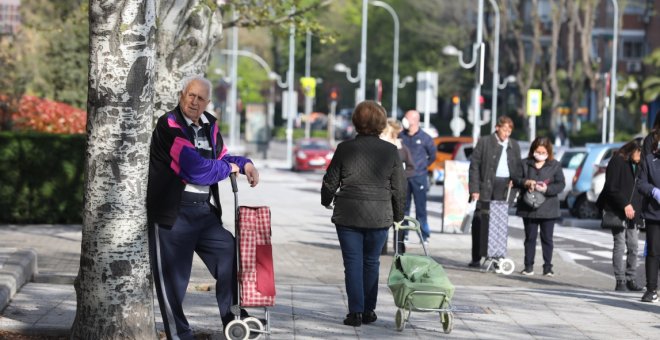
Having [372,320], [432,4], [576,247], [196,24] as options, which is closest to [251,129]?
[432,4]

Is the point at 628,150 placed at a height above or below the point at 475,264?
above

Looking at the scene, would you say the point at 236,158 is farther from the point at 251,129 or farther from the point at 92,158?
the point at 251,129

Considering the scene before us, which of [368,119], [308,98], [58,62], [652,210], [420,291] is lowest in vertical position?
[420,291]

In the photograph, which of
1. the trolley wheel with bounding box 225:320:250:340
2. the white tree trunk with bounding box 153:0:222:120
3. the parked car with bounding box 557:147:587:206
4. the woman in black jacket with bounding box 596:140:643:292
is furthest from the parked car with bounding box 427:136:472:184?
the trolley wheel with bounding box 225:320:250:340

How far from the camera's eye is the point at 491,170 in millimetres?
15891

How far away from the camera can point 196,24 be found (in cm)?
1436

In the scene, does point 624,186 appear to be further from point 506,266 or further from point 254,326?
point 254,326

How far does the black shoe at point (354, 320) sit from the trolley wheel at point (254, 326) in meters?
1.25

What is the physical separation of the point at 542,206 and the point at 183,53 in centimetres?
418

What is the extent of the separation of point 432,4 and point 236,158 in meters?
78.3

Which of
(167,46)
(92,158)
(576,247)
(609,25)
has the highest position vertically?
(609,25)

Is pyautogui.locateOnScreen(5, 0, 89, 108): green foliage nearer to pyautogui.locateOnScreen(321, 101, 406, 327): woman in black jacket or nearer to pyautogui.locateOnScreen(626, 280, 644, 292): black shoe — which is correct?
pyautogui.locateOnScreen(626, 280, 644, 292): black shoe

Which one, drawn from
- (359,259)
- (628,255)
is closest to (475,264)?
(628,255)

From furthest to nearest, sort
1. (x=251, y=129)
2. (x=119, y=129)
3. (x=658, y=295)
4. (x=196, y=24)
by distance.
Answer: (x=251, y=129), (x=196, y=24), (x=658, y=295), (x=119, y=129)
